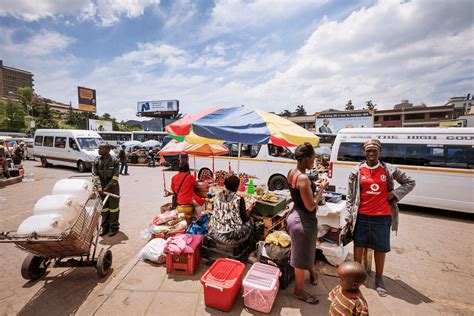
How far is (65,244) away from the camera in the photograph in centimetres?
282

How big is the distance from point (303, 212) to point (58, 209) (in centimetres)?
322

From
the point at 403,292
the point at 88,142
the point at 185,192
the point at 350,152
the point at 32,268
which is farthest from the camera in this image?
the point at 88,142

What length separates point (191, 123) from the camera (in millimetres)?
3967

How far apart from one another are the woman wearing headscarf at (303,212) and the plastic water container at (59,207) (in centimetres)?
295

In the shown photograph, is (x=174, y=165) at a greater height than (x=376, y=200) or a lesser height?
lesser

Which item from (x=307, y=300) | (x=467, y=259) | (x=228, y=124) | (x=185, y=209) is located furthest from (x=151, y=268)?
(x=467, y=259)

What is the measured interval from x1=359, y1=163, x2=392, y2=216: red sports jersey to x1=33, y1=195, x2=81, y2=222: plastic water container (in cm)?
410

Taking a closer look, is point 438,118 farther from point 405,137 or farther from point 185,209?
point 185,209

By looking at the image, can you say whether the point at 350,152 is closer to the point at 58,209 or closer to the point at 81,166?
the point at 58,209

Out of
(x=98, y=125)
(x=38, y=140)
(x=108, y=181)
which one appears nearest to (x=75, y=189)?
(x=108, y=181)

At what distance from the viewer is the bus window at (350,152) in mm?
7703

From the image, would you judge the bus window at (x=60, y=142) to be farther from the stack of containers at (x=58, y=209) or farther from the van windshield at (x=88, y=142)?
the stack of containers at (x=58, y=209)

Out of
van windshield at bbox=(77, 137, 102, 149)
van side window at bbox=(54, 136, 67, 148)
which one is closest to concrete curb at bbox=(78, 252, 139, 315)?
van windshield at bbox=(77, 137, 102, 149)

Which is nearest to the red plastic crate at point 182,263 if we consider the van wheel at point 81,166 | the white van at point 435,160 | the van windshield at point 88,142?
the white van at point 435,160
